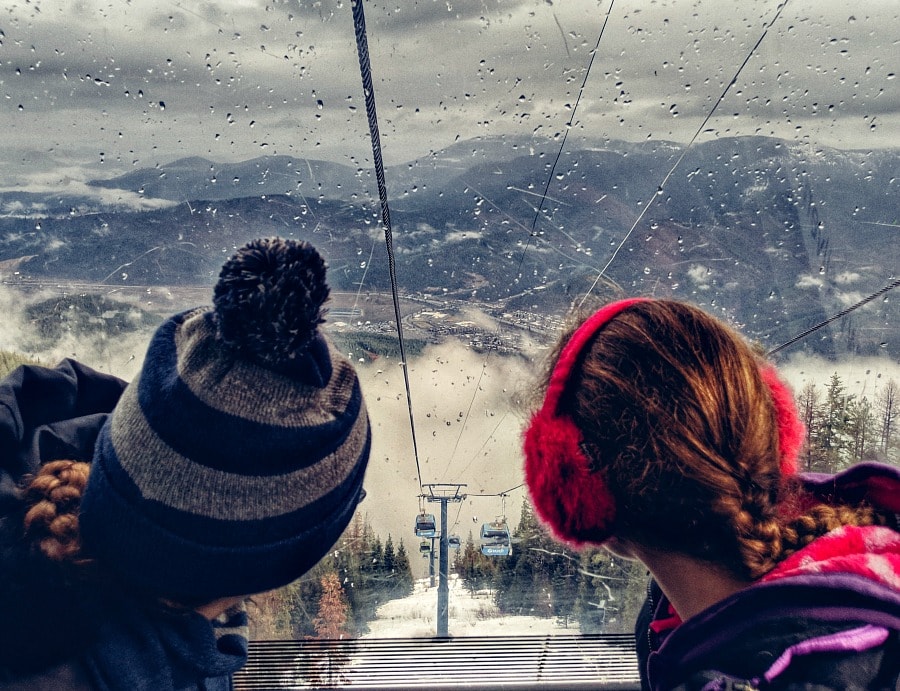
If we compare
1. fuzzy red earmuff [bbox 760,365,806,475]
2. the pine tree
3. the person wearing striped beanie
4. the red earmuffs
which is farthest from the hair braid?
the pine tree

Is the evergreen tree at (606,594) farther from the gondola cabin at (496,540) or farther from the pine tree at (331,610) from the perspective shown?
the pine tree at (331,610)

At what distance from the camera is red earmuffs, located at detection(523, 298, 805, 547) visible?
902 mm

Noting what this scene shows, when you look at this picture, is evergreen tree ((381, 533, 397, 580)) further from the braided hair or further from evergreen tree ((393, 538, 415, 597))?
the braided hair

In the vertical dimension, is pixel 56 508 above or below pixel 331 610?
above

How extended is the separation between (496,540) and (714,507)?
171 cm

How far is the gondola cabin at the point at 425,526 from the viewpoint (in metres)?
2.56

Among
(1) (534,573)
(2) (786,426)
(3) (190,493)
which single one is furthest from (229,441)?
(1) (534,573)

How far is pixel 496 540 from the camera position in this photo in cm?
248

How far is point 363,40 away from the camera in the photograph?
1989 mm

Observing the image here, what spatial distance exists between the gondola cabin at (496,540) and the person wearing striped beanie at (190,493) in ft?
5.15

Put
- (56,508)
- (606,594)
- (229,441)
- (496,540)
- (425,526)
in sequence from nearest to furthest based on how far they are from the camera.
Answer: (229,441) → (56,508) → (606,594) → (496,540) → (425,526)

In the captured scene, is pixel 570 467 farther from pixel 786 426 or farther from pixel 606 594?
pixel 606 594

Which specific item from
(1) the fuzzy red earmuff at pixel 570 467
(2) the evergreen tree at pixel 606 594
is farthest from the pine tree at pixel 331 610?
(1) the fuzzy red earmuff at pixel 570 467

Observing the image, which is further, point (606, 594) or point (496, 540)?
point (496, 540)
